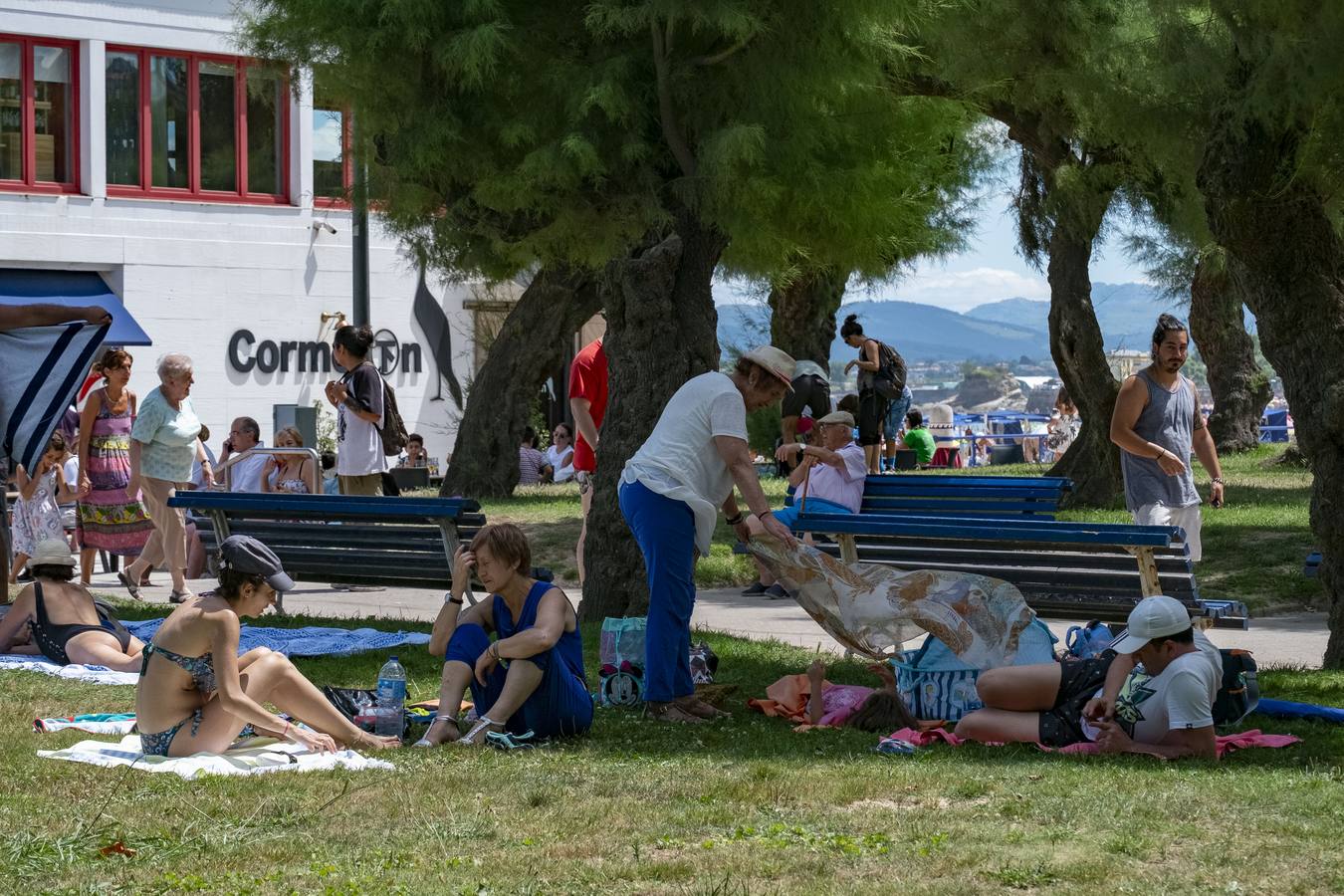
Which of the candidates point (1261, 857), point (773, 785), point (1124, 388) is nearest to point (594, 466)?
point (1124, 388)

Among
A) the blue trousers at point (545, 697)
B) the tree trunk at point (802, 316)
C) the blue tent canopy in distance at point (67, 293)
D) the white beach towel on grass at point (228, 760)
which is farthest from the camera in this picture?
the tree trunk at point (802, 316)

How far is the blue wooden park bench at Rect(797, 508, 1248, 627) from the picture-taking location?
321 inches

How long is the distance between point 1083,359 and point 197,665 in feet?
39.9

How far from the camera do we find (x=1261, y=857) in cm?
496

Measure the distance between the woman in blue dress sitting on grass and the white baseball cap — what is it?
2130mm

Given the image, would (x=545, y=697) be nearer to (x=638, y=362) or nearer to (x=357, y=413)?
(x=638, y=362)

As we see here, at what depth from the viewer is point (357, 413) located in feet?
42.3

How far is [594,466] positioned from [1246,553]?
16.7ft

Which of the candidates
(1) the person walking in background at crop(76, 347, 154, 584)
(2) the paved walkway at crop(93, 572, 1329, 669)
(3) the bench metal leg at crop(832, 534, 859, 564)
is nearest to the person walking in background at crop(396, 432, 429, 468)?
(2) the paved walkway at crop(93, 572, 1329, 669)

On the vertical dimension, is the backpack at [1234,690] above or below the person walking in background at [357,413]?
below

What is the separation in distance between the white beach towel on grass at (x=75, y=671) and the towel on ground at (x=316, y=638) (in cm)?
54

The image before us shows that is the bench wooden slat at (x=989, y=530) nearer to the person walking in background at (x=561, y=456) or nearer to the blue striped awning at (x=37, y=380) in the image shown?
the blue striped awning at (x=37, y=380)

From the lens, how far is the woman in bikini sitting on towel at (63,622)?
9.38 metres

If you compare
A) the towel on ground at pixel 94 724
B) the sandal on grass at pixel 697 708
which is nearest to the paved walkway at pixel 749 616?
the sandal on grass at pixel 697 708
